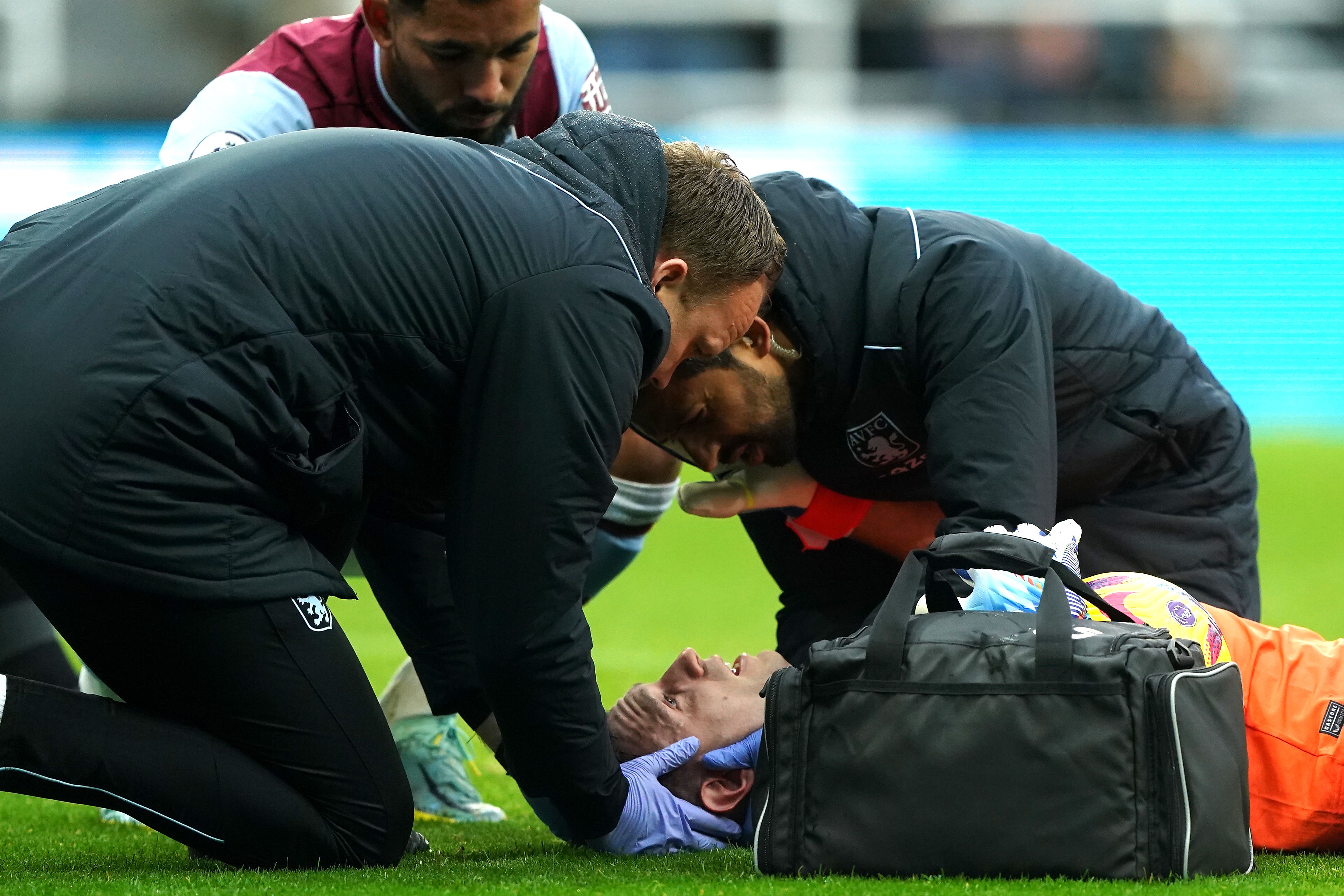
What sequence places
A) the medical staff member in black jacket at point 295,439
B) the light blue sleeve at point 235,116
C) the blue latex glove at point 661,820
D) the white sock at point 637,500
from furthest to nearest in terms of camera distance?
the white sock at point 637,500, the light blue sleeve at point 235,116, the blue latex glove at point 661,820, the medical staff member in black jacket at point 295,439

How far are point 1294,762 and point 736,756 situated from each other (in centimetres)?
104

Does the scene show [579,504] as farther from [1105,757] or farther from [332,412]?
[1105,757]

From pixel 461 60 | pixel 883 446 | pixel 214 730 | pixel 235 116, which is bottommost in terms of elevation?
pixel 214 730

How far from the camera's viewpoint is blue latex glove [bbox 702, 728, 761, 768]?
10.6ft

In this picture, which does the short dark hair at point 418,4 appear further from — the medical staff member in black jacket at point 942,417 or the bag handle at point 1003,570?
the bag handle at point 1003,570

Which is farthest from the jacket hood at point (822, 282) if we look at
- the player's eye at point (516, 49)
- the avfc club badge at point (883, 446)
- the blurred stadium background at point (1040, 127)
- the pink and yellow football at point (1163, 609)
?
the blurred stadium background at point (1040, 127)

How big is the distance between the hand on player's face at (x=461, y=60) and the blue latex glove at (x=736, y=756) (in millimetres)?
1598

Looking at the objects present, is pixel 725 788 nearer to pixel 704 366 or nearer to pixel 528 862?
pixel 528 862

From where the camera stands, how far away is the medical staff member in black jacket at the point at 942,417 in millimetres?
3180

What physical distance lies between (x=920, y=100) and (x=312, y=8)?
667 cm

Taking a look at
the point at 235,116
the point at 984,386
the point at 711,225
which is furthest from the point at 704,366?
the point at 235,116

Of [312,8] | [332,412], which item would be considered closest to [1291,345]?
[312,8]

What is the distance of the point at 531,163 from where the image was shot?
2.82 metres

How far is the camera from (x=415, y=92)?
3975mm
